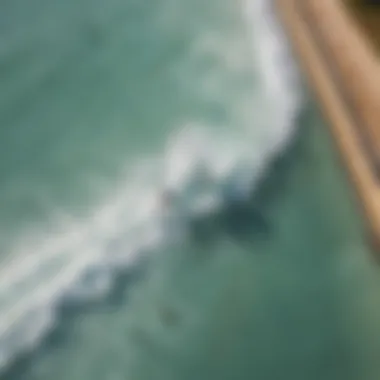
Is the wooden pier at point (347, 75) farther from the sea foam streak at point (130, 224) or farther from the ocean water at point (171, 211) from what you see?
the sea foam streak at point (130, 224)

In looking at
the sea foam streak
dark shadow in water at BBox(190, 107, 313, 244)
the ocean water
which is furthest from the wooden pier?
dark shadow in water at BBox(190, 107, 313, 244)

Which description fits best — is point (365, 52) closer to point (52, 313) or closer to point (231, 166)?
point (231, 166)

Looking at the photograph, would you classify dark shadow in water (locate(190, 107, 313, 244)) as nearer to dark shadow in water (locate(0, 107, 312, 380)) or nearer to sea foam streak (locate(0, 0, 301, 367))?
dark shadow in water (locate(0, 107, 312, 380))

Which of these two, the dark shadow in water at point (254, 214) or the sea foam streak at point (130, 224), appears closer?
the sea foam streak at point (130, 224)

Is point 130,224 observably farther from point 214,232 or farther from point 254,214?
point 254,214

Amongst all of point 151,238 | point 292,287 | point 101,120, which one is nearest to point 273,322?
point 292,287

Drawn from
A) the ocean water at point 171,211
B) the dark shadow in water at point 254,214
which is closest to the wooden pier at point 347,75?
the ocean water at point 171,211
